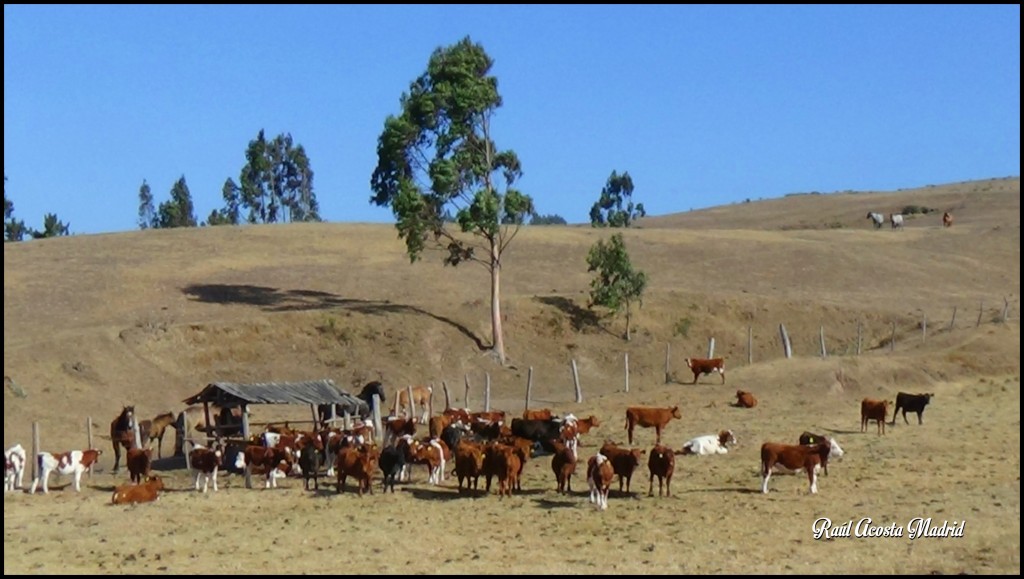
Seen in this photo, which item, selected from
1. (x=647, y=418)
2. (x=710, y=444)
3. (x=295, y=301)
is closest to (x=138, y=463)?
(x=647, y=418)

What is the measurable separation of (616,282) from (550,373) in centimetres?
603

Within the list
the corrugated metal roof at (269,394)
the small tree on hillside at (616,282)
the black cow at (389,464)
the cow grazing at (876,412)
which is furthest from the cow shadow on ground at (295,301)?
the black cow at (389,464)

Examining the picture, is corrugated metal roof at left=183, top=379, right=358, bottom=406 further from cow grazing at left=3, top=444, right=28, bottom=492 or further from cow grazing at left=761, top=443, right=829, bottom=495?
cow grazing at left=761, top=443, right=829, bottom=495

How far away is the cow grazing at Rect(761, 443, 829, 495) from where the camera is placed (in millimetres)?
23766

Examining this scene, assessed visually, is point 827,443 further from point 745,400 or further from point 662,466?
point 745,400

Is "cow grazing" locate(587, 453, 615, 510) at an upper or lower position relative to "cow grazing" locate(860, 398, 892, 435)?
lower

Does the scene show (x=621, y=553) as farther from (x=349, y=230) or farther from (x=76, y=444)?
(x=349, y=230)

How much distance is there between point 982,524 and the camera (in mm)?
19750

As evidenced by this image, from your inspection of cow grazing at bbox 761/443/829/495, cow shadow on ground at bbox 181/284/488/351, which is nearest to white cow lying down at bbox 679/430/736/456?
cow grazing at bbox 761/443/829/495

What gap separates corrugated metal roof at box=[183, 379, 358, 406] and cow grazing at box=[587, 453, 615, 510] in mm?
12022

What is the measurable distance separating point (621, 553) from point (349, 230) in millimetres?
64390

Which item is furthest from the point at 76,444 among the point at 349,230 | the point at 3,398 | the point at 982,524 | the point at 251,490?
the point at 349,230

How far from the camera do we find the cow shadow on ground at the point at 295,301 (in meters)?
53.6

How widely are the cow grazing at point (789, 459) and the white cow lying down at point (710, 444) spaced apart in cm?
424
